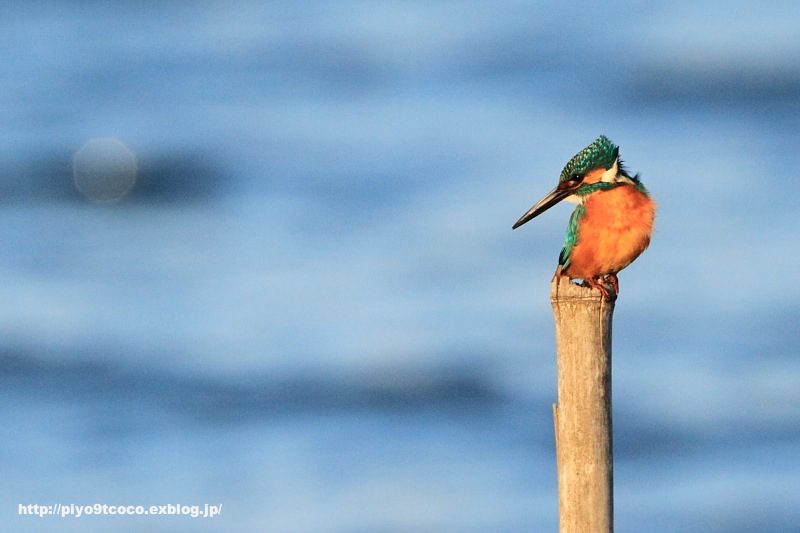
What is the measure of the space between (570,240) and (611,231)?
226 mm

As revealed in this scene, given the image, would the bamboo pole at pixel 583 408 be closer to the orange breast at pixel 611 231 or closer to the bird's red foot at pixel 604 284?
the bird's red foot at pixel 604 284

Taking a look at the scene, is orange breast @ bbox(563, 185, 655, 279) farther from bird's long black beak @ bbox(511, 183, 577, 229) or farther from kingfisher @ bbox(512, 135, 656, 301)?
bird's long black beak @ bbox(511, 183, 577, 229)

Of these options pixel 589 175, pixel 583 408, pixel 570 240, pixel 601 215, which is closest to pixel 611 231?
pixel 601 215

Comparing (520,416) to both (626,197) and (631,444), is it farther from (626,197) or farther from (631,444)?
(626,197)

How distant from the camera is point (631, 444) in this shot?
1792 centimetres

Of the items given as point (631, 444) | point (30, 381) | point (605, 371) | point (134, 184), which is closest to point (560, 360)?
point (605, 371)

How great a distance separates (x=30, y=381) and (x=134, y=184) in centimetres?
1041

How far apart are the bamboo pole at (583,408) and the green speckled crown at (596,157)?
1412 millimetres

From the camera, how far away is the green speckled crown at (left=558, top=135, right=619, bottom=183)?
25.0ft

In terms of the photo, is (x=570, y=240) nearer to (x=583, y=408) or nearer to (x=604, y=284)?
(x=604, y=284)

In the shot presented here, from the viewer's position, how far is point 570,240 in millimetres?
7465

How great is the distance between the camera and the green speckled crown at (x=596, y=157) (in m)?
7.62

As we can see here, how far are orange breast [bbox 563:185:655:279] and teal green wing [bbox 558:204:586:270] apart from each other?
0.06 ft

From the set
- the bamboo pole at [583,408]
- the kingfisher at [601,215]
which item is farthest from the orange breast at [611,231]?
the bamboo pole at [583,408]
